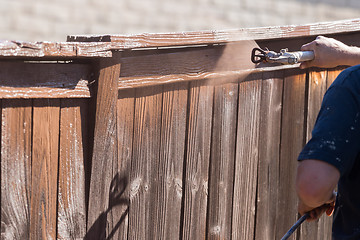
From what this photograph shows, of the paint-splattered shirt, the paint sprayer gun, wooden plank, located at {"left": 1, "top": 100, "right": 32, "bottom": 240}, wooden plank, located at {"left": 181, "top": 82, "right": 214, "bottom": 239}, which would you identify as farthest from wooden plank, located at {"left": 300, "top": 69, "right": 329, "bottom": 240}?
wooden plank, located at {"left": 1, "top": 100, "right": 32, "bottom": 240}

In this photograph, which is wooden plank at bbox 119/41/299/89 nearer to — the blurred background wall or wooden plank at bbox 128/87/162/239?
wooden plank at bbox 128/87/162/239

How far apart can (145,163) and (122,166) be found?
4.6 inches

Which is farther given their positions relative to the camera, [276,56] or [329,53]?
[329,53]

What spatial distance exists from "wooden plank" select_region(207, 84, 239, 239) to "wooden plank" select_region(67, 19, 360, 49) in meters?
0.25

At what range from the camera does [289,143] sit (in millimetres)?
3016

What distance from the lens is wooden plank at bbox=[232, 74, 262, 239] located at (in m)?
2.79

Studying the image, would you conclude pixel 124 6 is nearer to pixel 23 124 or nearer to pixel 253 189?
pixel 253 189

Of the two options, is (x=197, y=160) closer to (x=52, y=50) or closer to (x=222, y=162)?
(x=222, y=162)

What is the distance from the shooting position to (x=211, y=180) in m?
2.69

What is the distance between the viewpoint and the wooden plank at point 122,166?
2348 mm

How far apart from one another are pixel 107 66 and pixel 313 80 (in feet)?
4.44

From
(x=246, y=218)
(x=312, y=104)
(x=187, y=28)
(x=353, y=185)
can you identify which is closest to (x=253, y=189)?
(x=246, y=218)

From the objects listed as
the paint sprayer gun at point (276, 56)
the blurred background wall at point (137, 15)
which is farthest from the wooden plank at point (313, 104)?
the blurred background wall at point (137, 15)

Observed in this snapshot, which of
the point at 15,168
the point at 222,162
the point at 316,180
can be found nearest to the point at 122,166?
the point at 15,168
